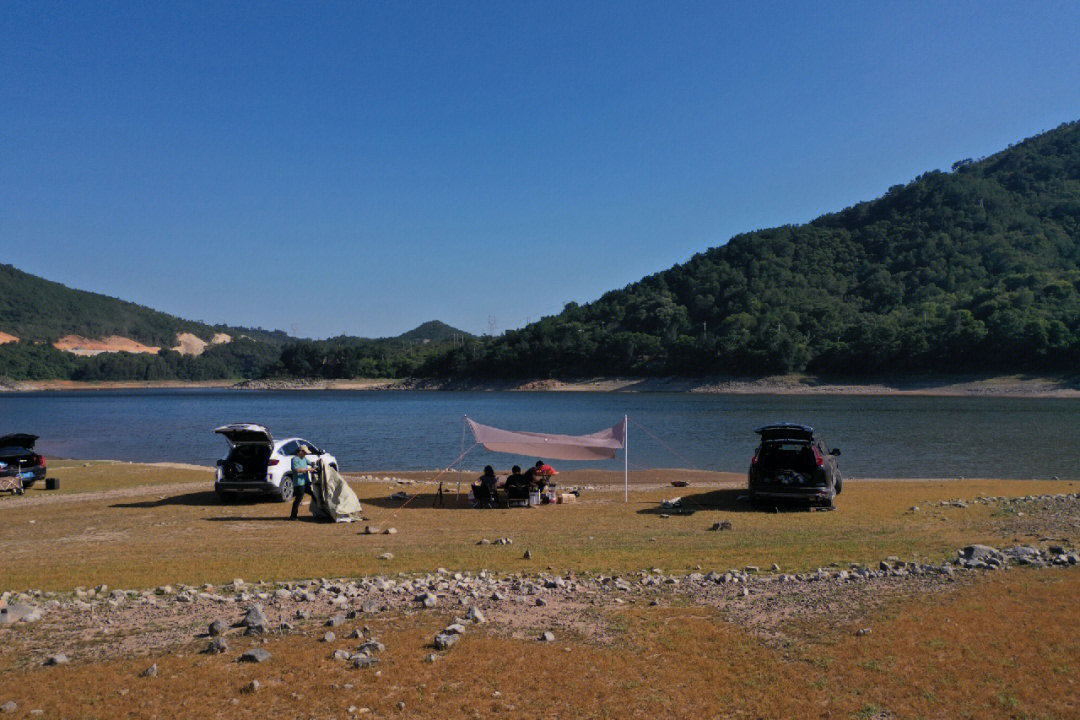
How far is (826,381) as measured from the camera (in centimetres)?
11944

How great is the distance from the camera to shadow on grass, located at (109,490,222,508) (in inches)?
742

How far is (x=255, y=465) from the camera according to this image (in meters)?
19.4

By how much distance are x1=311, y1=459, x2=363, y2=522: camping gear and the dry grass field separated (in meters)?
2.02

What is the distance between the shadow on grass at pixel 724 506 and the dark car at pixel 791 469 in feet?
0.71

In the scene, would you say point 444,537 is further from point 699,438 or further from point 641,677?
point 699,438

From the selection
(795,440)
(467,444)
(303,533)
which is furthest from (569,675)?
(467,444)

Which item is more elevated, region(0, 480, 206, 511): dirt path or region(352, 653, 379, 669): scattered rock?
region(352, 653, 379, 669): scattered rock

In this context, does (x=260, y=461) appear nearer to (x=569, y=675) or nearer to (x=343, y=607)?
(x=343, y=607)

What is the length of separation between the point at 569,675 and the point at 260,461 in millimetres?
14935

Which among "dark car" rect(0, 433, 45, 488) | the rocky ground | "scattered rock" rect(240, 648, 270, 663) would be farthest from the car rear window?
"scattered rock" rect(240, 648, 270, 663)

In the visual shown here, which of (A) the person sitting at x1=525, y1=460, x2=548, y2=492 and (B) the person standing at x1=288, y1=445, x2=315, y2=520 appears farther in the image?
(A) the person sitting at x1=525, y1=460, x2=548, y2=492

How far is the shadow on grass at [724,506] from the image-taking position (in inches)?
672

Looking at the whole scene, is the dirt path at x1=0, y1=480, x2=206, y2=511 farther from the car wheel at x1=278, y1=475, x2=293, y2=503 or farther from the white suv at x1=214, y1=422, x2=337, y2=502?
the car wheel at x1=278, y1=475, x2=293, y2=503

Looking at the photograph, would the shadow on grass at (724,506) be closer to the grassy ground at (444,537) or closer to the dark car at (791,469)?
the grassy ground at (444,537)
